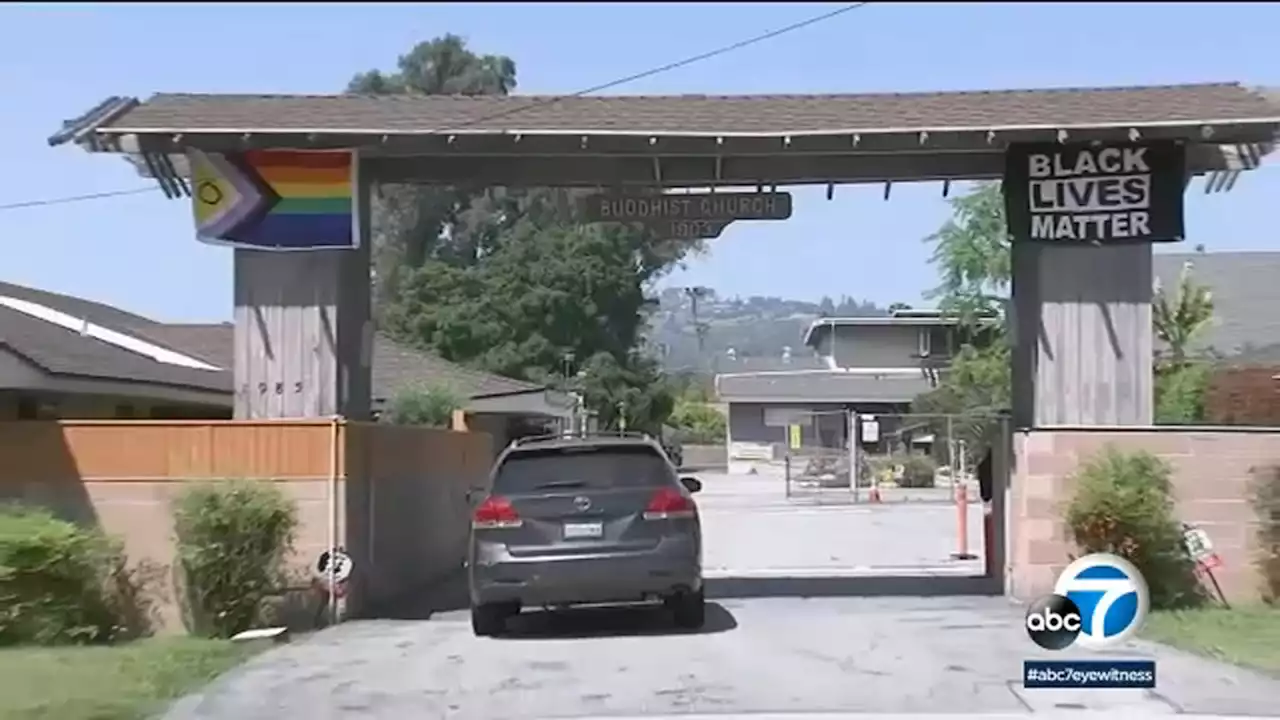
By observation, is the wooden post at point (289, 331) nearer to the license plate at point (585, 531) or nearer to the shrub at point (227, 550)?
the shrub at point (227, 550)

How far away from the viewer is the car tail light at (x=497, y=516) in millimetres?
14703

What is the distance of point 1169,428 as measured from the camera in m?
16.7

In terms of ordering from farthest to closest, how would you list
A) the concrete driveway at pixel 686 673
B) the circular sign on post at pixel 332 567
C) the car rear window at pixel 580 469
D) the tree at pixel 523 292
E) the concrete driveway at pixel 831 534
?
the tree at pixel 523 292 → the concrete driveway at pixel 831 534 → the circular sign on post at pixel 332 567 → the car rear window at pixel 580 469 → the concrete driveway at pixel 686 673

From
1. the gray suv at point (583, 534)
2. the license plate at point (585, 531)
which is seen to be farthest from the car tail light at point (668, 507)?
the license plate at point (585, 531)

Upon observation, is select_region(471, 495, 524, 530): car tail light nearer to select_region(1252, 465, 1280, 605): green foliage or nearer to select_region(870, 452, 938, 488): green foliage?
select_region(1252, 465, 1280, 605): green foliage

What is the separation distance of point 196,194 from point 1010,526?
8.19 m

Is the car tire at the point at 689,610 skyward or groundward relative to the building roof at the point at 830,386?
groundward

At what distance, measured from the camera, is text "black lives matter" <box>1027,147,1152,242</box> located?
672 inches

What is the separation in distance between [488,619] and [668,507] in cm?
176

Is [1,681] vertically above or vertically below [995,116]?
below

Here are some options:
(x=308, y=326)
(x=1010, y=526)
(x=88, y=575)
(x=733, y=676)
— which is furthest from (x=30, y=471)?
(x=1010, y=526)

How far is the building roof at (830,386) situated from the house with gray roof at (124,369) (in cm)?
3595

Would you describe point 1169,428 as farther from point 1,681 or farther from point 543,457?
point 1,681

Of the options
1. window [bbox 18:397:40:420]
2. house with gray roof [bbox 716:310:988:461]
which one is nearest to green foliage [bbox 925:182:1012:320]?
house with gray roof [bbox 716:310:988:461]
